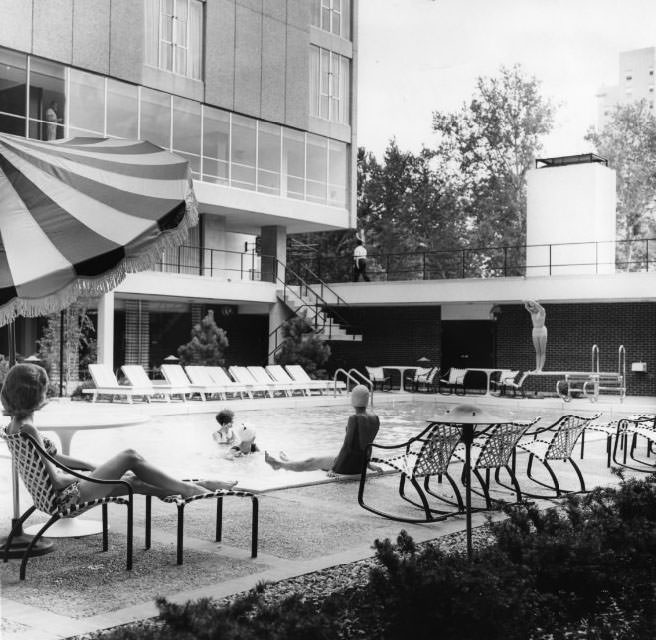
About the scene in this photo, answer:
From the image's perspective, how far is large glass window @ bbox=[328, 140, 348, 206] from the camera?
31.3m

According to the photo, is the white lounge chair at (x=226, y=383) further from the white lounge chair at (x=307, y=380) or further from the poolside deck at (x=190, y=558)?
the poolside deck at (x=190, y=558)

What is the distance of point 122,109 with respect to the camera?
24.8 meters

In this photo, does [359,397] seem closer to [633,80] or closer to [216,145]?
[216,145]

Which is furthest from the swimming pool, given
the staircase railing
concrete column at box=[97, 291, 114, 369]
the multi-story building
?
the multi-story building

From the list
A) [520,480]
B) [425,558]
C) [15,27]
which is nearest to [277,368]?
[15,27]

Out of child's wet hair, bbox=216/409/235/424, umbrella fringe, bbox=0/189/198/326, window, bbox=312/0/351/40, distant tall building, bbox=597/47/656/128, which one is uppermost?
distant tall building, bbox=597/47/656/128

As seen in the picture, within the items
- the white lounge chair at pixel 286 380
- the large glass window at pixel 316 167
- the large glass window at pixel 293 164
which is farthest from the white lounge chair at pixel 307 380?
the large glass window at pixel 316 167

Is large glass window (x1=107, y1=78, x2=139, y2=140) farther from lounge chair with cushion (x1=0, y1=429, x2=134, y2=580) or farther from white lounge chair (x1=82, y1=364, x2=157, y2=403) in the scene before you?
lounge chair with cushion (x1=0, y1=429, x2=134, y2=580)

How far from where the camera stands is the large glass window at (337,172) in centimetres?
3127

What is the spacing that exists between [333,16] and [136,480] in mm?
28073

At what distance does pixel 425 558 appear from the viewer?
13.5ft

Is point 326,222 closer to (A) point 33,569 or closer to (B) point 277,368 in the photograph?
(B) point 277,368

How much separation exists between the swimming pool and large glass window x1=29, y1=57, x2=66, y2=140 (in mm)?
9383

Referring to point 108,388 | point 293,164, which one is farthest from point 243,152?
point 108,388
